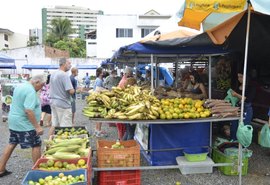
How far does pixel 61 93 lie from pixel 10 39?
69.7m

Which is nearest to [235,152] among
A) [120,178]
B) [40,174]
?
[120,178]

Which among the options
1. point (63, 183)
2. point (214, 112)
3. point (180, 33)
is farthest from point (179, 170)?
point (63, 183)

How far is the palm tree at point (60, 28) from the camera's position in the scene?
199 ft

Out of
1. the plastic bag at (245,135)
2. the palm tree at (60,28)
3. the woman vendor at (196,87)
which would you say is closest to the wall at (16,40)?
the palm tree at (60,28)

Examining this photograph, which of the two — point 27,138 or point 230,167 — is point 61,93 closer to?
point 27,138

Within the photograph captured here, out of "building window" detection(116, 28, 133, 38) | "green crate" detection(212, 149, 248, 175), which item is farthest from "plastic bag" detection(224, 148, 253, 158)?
"building window" detection(116, 28, 133, 38)

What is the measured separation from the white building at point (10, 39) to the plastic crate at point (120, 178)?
6023 cm

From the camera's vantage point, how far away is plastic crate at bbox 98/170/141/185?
4.72 metres

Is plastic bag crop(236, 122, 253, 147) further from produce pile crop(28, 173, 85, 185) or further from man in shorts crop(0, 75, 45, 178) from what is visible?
man in shorts crop(0, 75, 45, 178)

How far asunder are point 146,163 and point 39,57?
36.5 metres

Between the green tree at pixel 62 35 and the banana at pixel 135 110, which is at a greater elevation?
the green tree at pixel 62 35

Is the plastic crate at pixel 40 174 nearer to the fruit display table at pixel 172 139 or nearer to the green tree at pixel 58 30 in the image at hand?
the fruit display table at pixel 172 139

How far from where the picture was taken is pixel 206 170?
5516 mm

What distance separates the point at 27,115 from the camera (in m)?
4.74
